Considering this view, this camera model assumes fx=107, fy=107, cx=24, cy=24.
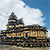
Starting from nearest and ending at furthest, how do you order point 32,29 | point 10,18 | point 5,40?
1. point 32,29
2. point 5,40
3. point 10,18

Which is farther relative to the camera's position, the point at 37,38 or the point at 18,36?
the point at 18,36

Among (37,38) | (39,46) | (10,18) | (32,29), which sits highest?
(10,18)

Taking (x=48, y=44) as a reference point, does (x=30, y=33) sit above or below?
above

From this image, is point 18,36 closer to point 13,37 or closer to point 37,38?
point 13,37

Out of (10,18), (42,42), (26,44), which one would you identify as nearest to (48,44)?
(42,42)

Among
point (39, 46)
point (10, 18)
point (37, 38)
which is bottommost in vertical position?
point (39, 46)

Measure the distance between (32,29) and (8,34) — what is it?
676 inches

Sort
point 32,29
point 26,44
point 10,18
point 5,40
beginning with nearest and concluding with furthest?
1. point 26,44
2. point 32,29
3. point 5,40
4. point 10,18

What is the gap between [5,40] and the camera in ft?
181

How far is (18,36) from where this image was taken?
2000 inches

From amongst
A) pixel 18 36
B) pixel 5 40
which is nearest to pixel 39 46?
pixel 18 36

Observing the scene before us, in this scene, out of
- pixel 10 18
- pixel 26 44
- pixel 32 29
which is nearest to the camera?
pixel 26 44

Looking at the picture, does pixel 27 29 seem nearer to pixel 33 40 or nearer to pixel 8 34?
pixel 33 40

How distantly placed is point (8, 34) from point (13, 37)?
19.2ft
